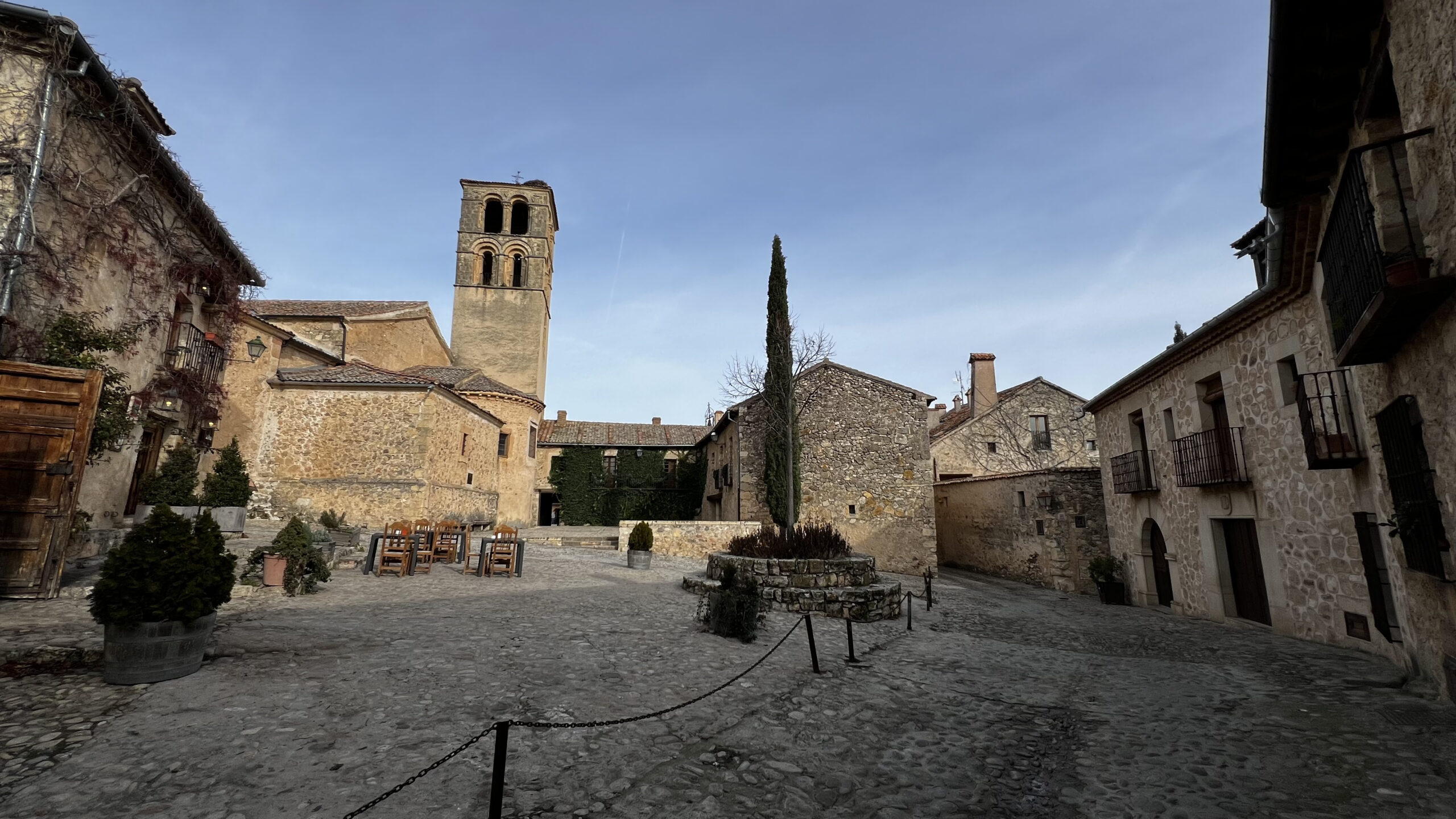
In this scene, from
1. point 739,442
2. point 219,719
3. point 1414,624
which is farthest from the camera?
point 739,442

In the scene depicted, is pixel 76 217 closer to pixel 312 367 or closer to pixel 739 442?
pixel 312 367

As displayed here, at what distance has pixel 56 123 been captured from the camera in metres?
8.13

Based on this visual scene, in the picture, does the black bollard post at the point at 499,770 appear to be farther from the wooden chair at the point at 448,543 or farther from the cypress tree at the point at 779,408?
the cypress tree at the point at 779,408

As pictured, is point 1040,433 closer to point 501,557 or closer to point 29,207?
point 501,557

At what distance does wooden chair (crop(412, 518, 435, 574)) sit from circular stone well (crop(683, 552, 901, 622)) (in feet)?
17.8

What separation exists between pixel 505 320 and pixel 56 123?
76.2 feet

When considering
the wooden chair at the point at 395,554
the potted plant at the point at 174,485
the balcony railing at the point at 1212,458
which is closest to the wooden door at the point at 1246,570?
the balcony railing at the point at 1212,458

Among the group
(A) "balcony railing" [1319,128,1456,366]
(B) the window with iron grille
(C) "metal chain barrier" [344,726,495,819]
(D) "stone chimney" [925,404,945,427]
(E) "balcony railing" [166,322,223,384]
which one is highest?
(D) "stone chimney" [925,404,945,427]

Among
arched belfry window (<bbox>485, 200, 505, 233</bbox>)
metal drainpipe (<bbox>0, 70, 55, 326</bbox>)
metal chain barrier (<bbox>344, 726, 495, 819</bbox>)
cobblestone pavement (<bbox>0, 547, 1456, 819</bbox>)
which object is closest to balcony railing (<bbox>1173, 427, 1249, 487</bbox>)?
cobblestone pavement (<bbox>0, 547, 1456, 819</bbox>)

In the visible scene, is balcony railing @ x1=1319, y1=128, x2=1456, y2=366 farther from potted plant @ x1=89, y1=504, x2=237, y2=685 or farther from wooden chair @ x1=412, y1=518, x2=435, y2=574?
wooden chair @ x1=412, y1=518, x2=435, y2=574

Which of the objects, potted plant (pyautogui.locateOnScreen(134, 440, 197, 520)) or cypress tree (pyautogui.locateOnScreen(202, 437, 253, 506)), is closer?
potted plant (pyautogui.locateOnScreen(134, 440, 197, 520))

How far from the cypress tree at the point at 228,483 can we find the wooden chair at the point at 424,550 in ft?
13.8

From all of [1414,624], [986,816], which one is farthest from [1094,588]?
[986,816]

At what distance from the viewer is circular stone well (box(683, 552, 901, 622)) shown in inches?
404
